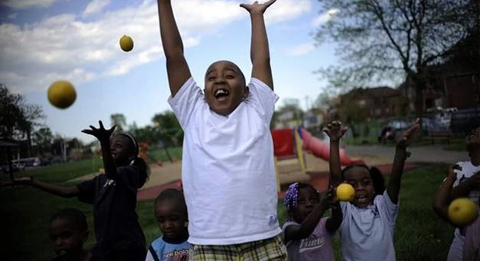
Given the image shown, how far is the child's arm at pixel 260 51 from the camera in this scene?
228cm

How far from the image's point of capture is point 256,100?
216 cm

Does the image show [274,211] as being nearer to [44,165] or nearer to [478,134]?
[478,134]

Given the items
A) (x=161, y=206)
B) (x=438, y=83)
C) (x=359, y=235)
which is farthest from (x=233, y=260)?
(x=438, y=83)

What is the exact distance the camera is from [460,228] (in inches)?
109

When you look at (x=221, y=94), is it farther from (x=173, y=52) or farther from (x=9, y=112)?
(x=9, y=112)

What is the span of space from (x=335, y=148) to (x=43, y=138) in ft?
11.9

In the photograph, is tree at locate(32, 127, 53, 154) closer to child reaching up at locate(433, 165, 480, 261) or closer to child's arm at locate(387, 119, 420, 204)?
child's arm at locate(387, 119, 420, 204)

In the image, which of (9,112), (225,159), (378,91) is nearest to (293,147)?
(9,112)

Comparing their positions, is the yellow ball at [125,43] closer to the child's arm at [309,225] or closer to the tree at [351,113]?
the child's arm at [309,225]

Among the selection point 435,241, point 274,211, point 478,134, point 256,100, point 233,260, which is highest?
point 256,100

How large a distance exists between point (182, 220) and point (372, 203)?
4.19 ft

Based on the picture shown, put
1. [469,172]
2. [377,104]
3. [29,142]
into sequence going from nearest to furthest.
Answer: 1. [469,172]
2. [29,142]
3. [377,104]

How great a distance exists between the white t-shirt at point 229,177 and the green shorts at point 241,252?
4 cm

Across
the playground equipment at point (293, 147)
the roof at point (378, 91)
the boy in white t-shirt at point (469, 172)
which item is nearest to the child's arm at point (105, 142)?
the boy in white t-shirt at point (469, 172)
